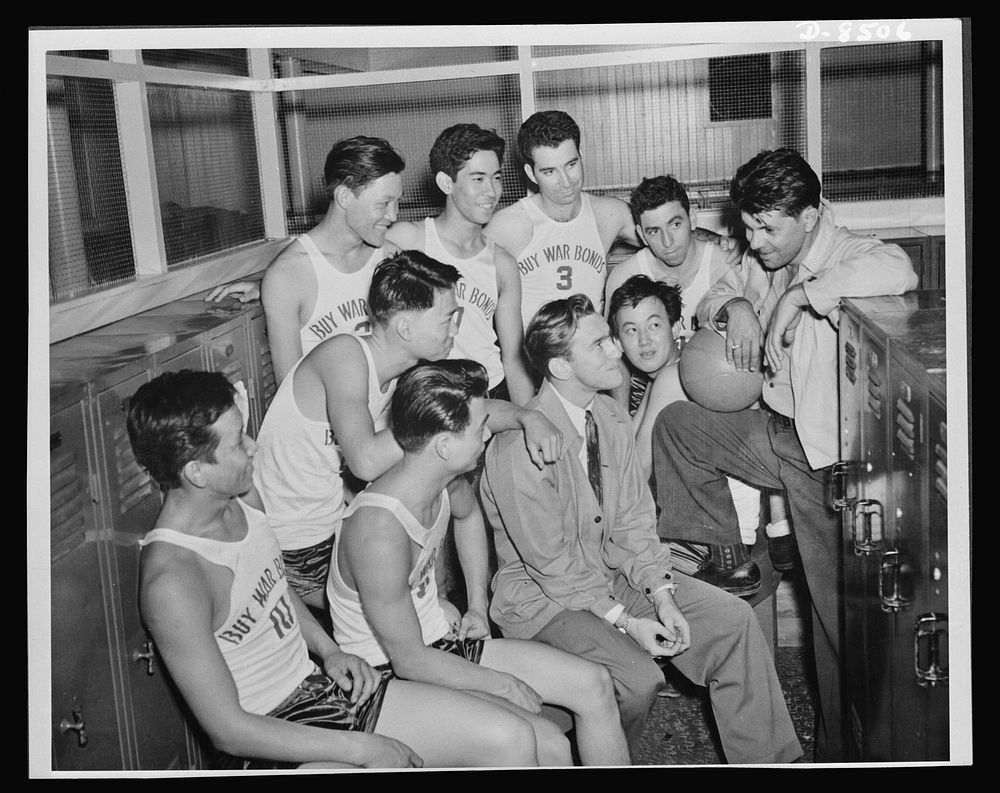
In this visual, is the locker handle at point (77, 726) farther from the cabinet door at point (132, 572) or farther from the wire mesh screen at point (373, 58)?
the wire mesh screen at point (373, 58)

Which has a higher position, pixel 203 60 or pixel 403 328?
pixel 203 60

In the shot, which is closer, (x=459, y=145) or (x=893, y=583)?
(x=893, y=583)

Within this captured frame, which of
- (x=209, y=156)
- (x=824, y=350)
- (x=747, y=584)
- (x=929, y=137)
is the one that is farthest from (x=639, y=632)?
(x=209, y=156)

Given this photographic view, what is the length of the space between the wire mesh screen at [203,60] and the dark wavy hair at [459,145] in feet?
1.42

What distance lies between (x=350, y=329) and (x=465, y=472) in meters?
0.40

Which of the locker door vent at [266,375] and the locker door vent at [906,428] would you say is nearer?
the locker door vent at [906,428]

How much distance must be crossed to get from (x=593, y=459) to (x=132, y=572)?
37.8 inches

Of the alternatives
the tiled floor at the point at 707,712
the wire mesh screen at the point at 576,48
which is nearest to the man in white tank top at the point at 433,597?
the tiled floor at the point at 707,712

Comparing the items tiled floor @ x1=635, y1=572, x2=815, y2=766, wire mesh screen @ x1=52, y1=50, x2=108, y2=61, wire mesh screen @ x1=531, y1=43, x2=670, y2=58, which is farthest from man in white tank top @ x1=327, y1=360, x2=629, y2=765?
wire mesh screen @ x1=52, y1=50, x2=108, y2=61

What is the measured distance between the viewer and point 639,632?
7.19 feet

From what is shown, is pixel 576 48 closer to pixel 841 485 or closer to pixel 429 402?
pixel 429 402

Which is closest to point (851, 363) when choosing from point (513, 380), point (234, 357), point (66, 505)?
point (513, 380)

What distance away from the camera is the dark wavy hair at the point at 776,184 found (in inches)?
86.4

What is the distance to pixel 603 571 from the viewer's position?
2242 millimetres
